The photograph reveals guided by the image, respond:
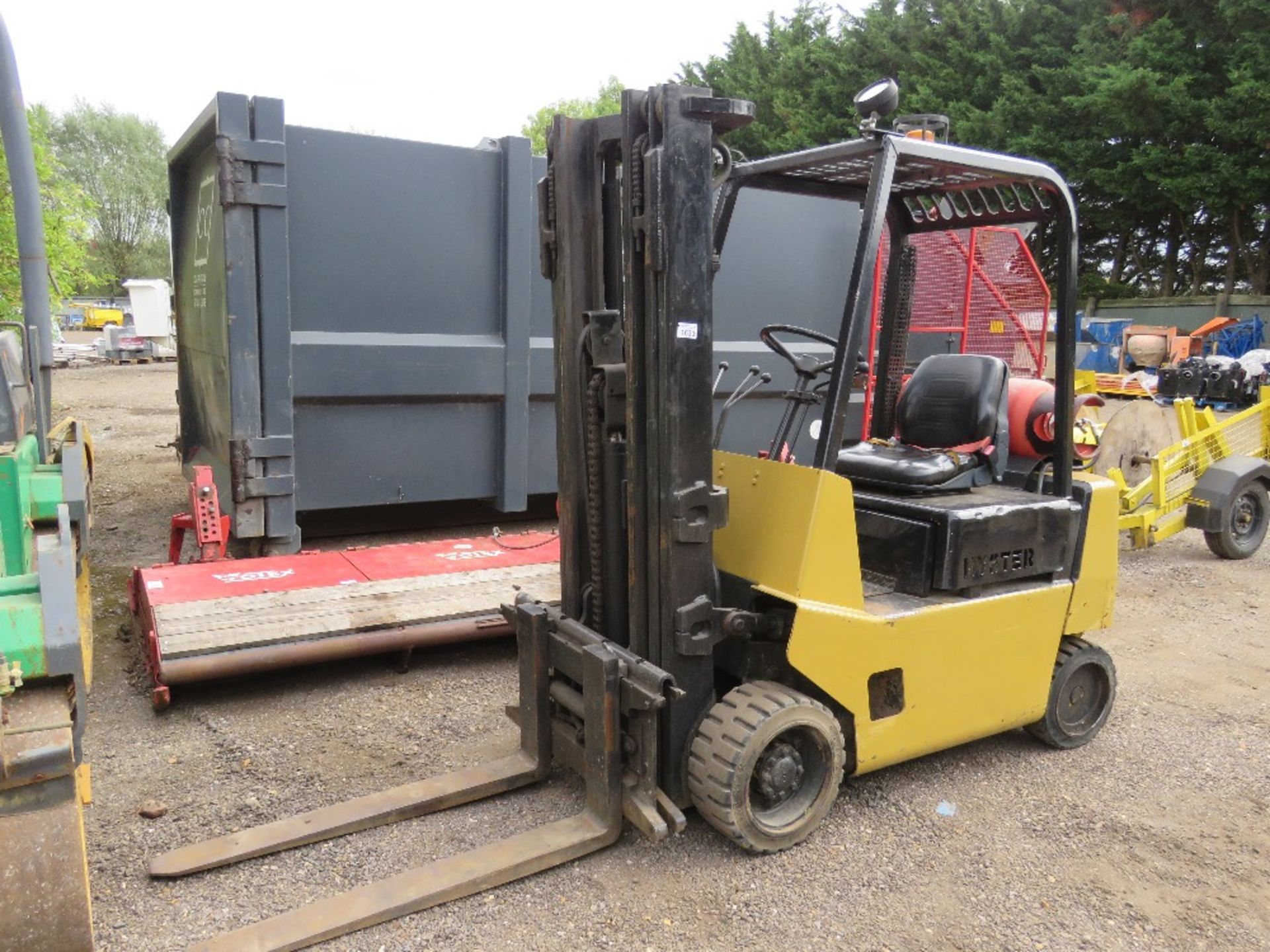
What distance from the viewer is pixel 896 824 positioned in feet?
11.2

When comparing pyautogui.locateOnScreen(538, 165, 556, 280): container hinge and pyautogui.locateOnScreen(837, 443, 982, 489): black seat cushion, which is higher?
pyautogui.locateOnScreen(538, 165, 556, 280): container hinge

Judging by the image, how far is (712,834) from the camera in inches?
129

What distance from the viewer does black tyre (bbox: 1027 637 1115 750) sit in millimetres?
3887

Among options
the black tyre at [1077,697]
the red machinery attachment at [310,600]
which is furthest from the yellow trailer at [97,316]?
the black tyre at [1077,697]

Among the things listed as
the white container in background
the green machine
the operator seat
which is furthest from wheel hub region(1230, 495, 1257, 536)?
the white container in background

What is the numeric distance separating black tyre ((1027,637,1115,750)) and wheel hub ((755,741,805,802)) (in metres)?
1.27

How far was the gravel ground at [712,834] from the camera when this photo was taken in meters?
2.81

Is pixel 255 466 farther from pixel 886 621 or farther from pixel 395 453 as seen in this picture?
pixel 886 621

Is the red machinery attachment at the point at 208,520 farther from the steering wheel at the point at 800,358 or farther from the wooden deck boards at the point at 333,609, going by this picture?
the steering wheel at the point at 800,358

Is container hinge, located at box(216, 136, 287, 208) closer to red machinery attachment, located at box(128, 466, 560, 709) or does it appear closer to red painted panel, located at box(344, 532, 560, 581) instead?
red machinery attachment, located at box(128, 466, 560, 709)

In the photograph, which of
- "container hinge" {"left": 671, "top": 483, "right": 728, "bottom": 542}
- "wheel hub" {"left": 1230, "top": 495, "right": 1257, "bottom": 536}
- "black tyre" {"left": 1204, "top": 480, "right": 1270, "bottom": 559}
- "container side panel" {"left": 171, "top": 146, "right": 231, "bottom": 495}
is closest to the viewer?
"container hinge" {"left": 671, "top": 483, "right": 728, "bottom": 542}

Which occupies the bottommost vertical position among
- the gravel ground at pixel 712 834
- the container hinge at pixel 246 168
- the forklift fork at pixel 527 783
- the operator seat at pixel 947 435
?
the gravel ground at pixel 712 834

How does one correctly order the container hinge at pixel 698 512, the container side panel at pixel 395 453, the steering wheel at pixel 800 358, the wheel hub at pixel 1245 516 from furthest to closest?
the wheel hub at pixel 1245 516
the container side panel at pixel 395 453
the steering wheel at pixel 800 358
the container hinge at pixel 698 512

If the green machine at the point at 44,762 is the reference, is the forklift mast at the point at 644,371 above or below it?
above
